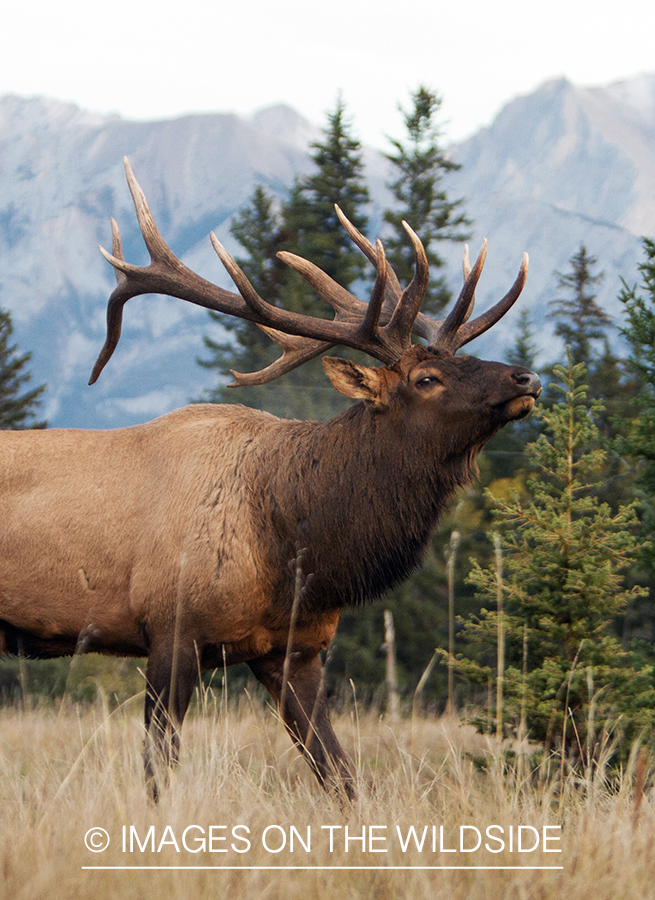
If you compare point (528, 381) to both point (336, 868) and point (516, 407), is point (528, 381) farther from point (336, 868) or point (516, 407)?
point (336, 868)

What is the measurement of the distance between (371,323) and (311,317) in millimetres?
308

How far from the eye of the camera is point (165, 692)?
4.39 m

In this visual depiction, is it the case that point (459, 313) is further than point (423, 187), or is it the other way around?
point (423, 187)

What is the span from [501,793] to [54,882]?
1619mm

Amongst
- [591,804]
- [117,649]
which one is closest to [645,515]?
[591,804]

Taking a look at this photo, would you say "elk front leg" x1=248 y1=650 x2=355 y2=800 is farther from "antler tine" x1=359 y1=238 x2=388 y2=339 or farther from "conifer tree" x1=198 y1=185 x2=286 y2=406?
"conifer tree" x1=198 y1=185 x2=286 y2=406

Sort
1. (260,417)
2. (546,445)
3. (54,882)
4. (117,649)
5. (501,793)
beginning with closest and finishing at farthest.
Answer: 1. (54,882)
2. (501,793)
3. (117,649)
4. (260,417)
5. (546,445)

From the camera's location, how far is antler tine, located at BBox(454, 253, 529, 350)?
5.10 metres

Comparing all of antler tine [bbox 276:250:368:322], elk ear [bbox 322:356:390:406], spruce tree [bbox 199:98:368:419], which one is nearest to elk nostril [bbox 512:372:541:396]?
elk ear [bbox 322:356:390:406]

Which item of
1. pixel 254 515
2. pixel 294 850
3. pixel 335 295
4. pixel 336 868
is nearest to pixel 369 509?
pixel 254 515

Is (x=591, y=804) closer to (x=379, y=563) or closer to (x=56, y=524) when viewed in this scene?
(x=379, y=563)

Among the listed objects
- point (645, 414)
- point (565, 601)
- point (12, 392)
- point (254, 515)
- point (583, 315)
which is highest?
point (583, 315)

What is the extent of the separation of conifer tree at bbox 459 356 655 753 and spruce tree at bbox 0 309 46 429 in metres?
11.4

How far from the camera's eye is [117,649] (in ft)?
15.6
